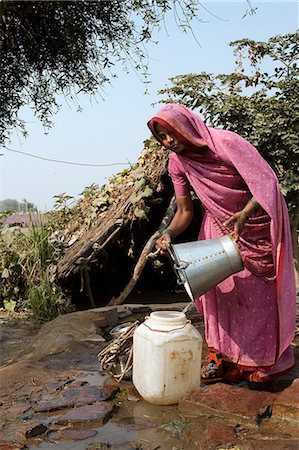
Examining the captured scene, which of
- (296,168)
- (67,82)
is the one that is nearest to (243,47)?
(296,168)

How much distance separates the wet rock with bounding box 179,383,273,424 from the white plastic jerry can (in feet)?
0.29

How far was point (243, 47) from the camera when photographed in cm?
689

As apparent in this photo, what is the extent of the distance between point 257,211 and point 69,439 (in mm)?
1485

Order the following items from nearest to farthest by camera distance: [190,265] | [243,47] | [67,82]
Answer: [190,265] → [67,82] → [243,47]

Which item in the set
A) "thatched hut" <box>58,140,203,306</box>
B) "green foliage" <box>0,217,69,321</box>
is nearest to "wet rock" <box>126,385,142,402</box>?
"thatched hut" <box>58,140,203,306</box>

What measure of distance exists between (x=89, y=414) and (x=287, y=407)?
99cm

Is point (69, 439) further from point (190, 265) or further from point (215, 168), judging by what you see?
point (215, 168)

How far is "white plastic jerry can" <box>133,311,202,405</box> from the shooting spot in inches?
112

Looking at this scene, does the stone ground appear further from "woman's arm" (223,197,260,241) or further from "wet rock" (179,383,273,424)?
"woman's arm" (223,197,260,241)

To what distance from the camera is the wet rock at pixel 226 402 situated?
8.64 feet

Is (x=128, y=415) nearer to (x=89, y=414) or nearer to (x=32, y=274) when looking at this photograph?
(x=89, y=414)

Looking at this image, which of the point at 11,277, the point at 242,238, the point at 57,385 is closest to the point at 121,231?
the point at 11,277

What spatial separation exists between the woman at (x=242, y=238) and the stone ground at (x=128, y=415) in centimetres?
25

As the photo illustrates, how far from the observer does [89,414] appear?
109 inches
